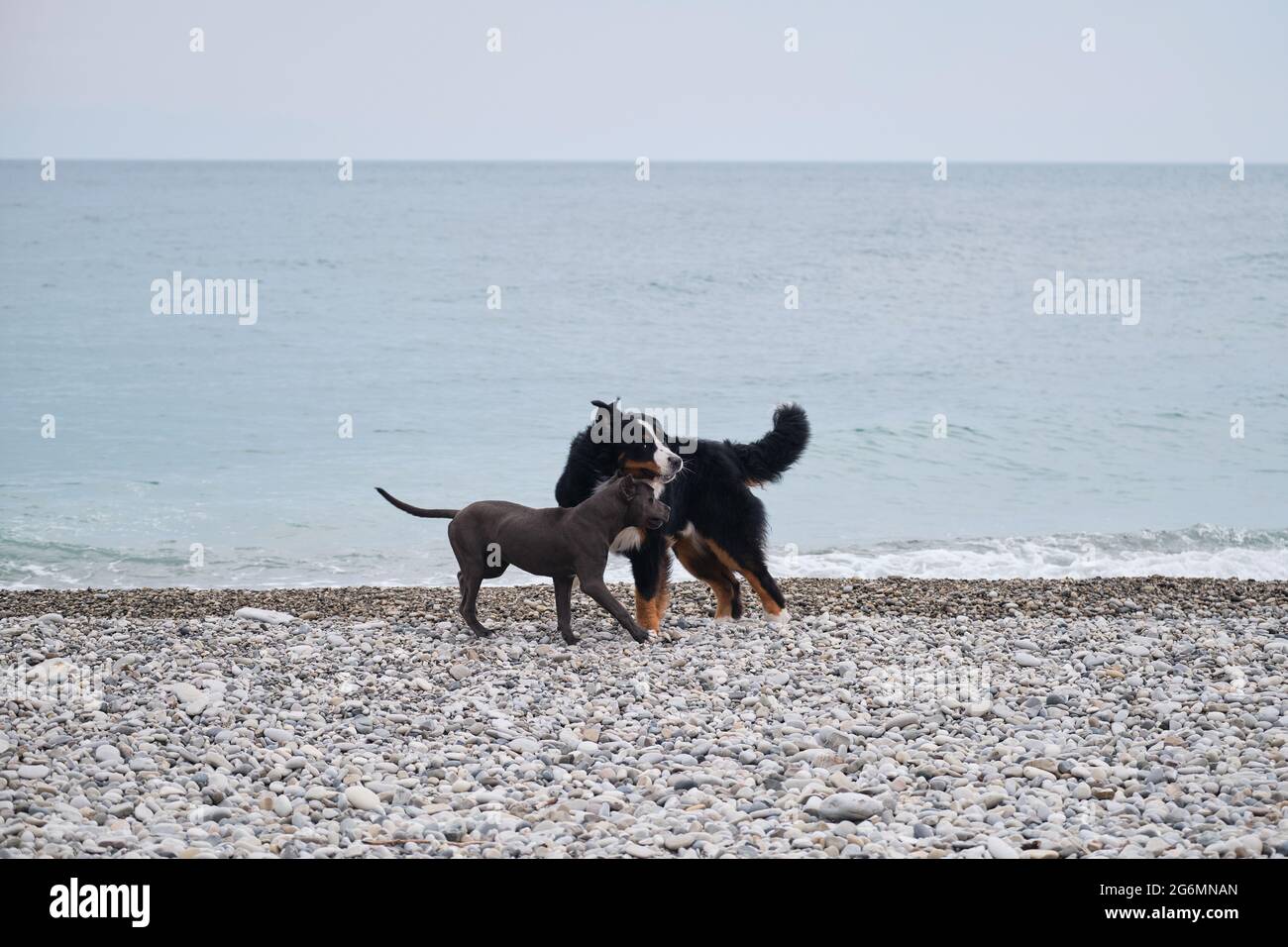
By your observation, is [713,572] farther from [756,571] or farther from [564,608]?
[564,608]

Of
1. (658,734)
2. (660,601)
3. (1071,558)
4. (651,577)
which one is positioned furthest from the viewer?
(1071,558)

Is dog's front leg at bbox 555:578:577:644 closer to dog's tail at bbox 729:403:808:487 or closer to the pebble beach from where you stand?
the pebble beach

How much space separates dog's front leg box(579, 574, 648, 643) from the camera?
23.7ft

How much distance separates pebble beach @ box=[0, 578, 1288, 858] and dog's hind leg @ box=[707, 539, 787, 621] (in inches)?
5.6

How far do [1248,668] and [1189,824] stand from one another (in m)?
2.46

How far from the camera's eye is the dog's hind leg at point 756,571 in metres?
7.80

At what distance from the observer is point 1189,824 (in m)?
4.54

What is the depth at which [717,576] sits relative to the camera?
26.6 feet

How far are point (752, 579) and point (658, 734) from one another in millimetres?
2314

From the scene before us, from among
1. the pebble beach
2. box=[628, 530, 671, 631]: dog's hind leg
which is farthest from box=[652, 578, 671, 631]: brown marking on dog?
the pebble beach

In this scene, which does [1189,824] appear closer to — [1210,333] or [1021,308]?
[1210,333]

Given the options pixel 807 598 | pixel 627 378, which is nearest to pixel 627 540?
pixel 807 598

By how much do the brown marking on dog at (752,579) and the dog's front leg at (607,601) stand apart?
2.44 ft

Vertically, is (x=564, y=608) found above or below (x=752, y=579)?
below
